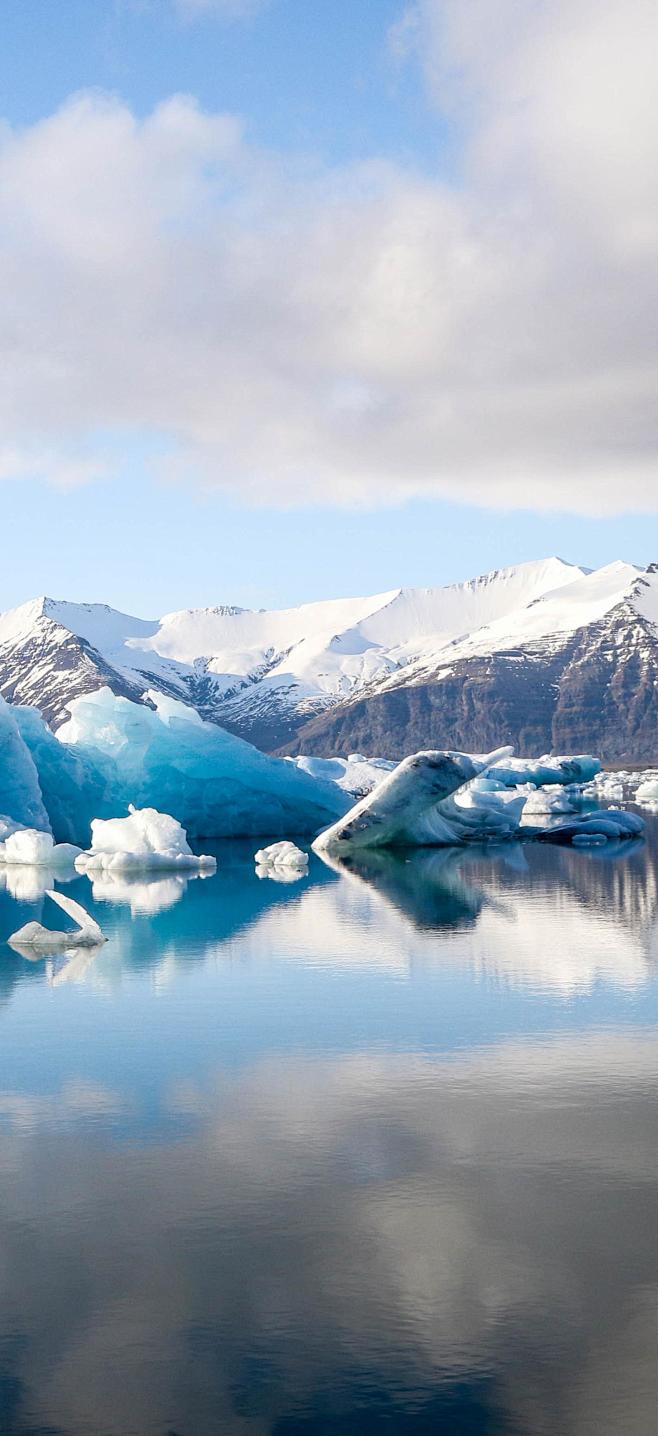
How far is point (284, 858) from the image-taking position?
25016 mm

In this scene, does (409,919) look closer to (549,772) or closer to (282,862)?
(282,862)

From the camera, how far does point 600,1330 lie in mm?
4090

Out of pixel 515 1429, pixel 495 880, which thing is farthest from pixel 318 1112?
pixel 495 880

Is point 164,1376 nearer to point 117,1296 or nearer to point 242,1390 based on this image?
point 242,1390

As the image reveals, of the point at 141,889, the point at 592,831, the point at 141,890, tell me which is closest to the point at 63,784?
the point at 141,889

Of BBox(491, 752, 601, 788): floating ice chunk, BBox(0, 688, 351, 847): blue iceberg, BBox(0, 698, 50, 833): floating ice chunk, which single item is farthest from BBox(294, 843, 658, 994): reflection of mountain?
BBox(491, 752, 601, 788): floating ice chunk

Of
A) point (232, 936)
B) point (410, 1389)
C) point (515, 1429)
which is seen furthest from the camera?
point (232, 936)

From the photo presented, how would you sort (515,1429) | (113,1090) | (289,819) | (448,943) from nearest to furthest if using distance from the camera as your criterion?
(515,1429), (113,1090), (448,943), (289,819)

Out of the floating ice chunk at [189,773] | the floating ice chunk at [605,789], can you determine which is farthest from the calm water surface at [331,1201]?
the floating ice chunk at [605,789]

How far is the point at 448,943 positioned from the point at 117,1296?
28.7 ft

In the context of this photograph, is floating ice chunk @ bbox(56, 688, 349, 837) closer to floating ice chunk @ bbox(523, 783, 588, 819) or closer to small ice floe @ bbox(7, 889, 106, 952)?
floating ice chunk @ bbox(523, 783, 588, 819)

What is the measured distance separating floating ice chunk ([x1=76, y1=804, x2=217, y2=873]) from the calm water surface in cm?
1354

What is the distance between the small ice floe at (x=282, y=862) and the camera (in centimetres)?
2334

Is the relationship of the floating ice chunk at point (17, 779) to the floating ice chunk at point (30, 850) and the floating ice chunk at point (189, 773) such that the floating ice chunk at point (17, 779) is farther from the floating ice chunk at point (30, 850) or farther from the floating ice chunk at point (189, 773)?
the floating ice chunk at point (189, 773)
